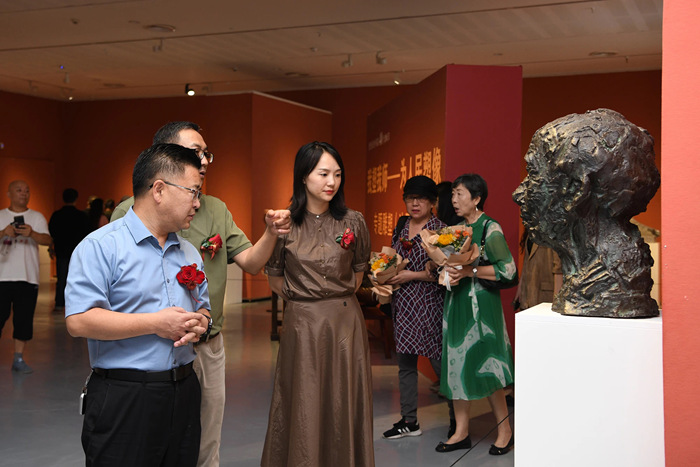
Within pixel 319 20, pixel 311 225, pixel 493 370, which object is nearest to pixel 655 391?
pixel 311 225

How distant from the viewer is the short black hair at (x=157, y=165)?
2.05 m

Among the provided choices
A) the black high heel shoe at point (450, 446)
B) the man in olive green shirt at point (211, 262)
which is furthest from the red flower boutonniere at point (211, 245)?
the black high heel shoe at point (450, 446)

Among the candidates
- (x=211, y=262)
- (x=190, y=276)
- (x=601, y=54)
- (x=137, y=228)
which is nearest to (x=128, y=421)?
(x=190, y=276)

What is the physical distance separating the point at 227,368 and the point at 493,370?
3041mm

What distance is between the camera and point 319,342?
299cm

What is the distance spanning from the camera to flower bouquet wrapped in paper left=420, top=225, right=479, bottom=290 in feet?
12.1

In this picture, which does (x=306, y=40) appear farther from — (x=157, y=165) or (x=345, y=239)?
(x=157, y=165)

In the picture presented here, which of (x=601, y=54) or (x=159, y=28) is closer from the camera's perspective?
(x=159, y=28)

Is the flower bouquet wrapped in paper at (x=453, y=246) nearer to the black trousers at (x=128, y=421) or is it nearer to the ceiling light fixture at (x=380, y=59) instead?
the black trousers at (x=128, y=421)

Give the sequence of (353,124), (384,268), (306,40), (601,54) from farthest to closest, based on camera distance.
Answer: (353,124) < (601,54) < (306,40) < (384,268)

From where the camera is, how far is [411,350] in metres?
4.27

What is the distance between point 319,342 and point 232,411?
215cm

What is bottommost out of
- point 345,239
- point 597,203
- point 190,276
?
point 190,276

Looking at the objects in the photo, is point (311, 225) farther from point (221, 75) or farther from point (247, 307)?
point (221, 75)
